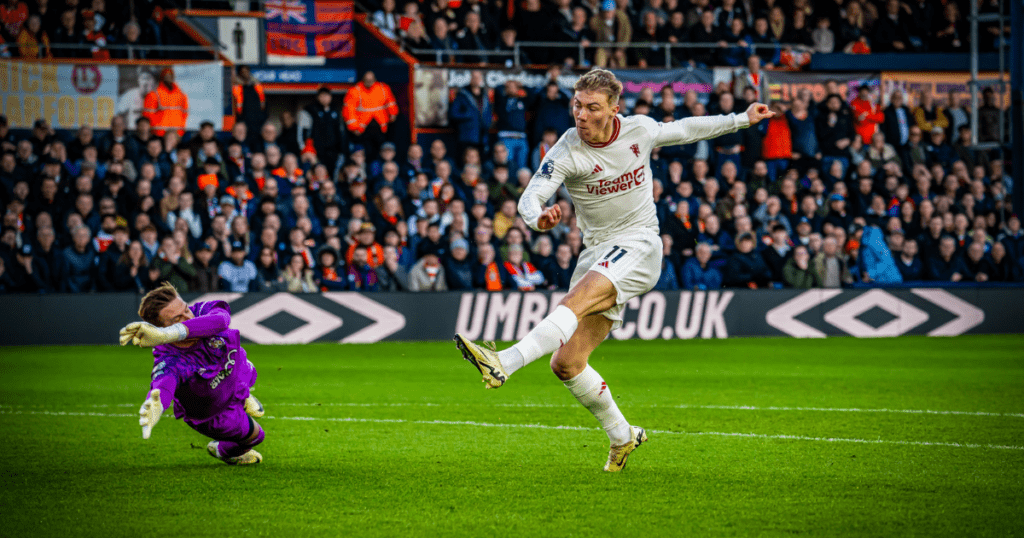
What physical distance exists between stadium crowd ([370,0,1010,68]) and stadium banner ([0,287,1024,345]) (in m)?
5.67

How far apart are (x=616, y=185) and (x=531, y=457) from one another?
1.90 meters

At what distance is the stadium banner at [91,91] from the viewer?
733 inches

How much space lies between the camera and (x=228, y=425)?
7086 mm

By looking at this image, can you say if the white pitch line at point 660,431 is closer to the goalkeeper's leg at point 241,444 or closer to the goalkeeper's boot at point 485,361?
the goalkeeper's leg at point 241,444

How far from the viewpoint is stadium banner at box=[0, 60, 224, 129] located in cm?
1861

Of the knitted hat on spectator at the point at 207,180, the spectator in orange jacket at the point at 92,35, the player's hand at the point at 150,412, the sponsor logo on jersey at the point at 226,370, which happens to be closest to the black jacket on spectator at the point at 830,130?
the knitted hat on spectator at the point at 207,180

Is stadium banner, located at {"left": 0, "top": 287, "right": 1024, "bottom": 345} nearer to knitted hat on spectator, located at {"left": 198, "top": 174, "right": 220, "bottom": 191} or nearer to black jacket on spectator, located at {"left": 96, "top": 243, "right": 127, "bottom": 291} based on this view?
black jacket on spectator, located at {"left": 96, "top": 243, "right": 127, "bottom": 291}

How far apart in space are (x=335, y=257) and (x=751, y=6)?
1176 centimetres

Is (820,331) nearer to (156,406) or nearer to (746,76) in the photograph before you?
(746,76)

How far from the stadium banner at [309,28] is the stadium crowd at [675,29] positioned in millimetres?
753

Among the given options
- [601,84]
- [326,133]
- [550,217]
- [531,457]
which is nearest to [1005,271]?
[326,133]

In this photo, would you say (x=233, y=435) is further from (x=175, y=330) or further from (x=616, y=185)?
(x=616, y=185)

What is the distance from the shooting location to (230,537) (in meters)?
5.23

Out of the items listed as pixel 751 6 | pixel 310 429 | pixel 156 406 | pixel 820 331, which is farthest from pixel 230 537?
pixel 751 6
